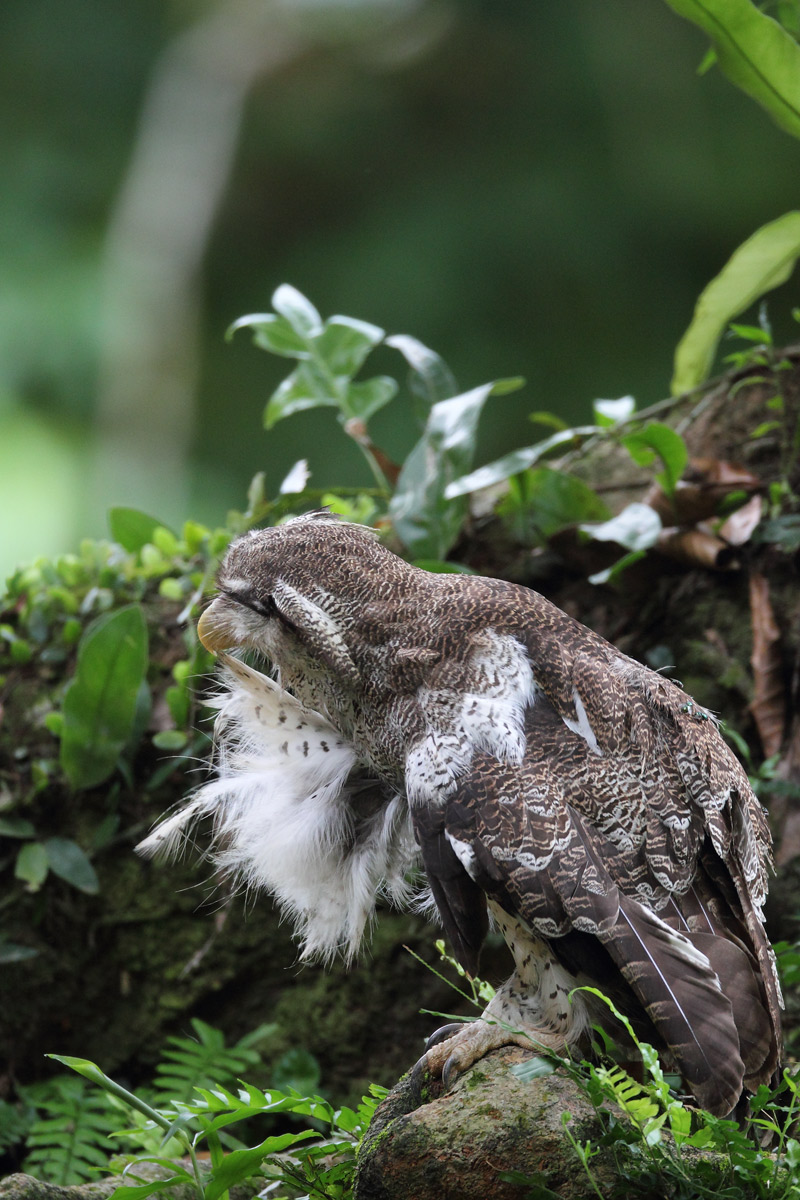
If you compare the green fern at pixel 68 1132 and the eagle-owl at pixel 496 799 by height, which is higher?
the eagle-owl at pixel 496 799

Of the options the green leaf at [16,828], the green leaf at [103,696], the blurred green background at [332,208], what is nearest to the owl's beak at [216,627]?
the green leaf at [103,696]

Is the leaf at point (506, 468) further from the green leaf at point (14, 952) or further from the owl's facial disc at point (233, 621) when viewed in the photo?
the green leaf at point (14, 952)

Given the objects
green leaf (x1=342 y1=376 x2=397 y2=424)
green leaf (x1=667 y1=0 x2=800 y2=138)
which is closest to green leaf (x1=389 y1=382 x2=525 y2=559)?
green leaf (x1=342 y1=376 x2=397 y2=424)

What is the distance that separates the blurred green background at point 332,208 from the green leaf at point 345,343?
205cm

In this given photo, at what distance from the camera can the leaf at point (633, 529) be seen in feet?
8.63

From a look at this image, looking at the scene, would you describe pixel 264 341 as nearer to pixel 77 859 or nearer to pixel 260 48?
pixel 77 859

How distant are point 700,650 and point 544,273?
4.05 m

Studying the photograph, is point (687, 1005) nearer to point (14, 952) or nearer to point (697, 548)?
point (697, 548)

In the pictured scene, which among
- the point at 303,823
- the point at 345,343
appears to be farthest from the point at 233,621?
the point at 345,343

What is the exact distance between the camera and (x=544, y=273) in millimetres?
6191

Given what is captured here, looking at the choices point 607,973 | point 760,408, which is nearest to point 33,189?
point 760,408

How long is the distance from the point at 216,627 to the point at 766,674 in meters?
1.47

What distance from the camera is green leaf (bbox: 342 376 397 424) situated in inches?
123

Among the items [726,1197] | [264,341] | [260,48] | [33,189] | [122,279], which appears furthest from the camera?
[260,48]
